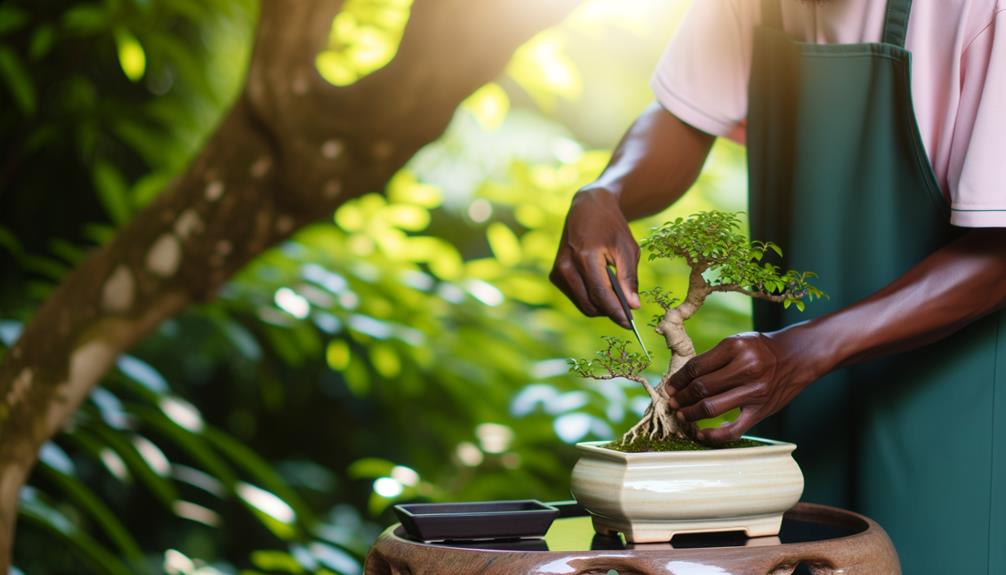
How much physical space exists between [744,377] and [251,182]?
102cm

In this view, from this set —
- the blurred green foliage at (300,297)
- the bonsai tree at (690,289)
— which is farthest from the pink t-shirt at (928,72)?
the blurred green foliage at (300,297)

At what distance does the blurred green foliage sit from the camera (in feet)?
6.51

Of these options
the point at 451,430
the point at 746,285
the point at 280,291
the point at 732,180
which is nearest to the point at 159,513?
the point at 451,430

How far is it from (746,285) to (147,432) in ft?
7.29

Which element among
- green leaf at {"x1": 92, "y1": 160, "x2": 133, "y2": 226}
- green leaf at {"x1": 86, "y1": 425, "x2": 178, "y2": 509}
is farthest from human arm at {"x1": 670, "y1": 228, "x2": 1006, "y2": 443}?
green leaf at {"x1": 92, "y1": 160, "x2": 133, "y2": 226}

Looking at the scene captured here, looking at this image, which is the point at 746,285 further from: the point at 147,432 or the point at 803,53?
the point at 147,432

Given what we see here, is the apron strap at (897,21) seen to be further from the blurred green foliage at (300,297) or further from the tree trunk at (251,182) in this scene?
the blurred green foliage at (300,297)

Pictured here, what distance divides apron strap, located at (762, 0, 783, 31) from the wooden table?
1.89ft

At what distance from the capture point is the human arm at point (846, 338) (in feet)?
2.76

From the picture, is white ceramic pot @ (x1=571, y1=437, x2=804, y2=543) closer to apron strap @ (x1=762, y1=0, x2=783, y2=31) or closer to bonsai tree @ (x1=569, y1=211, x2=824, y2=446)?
bonsai tree @ (x1=569, y1=211, x2=824, y2=446)

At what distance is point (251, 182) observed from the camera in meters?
1.64

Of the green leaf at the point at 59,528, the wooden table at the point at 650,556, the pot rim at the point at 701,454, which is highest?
the pot rim at the point at 701,454

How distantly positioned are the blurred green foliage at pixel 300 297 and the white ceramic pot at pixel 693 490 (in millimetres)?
833

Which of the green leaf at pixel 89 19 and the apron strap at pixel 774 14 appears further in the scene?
the green leaf at pixel 89 19
